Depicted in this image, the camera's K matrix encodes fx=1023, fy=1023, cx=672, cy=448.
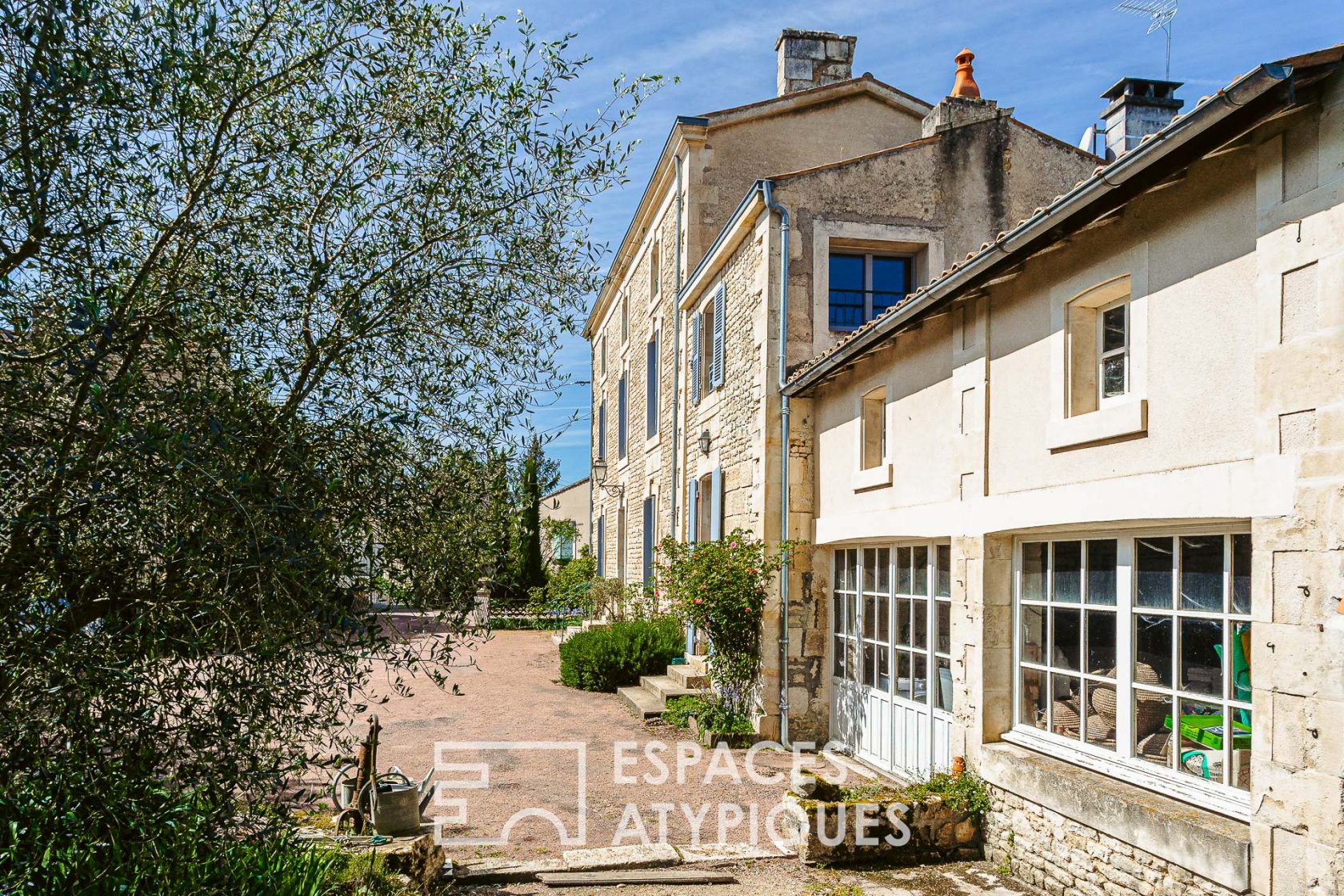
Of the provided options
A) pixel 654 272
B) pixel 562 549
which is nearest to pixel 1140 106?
pixel 654 272

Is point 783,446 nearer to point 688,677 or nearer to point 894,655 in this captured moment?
point 894,655

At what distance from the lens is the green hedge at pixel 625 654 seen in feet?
43.6

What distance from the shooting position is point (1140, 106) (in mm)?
9695

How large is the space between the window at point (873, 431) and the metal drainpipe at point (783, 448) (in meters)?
1.11

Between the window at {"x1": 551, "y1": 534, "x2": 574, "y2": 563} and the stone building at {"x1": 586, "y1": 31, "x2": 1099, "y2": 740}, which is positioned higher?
the stone building at {"x1": 586, "y1": 31, "x2": 1099, "y2": 740}

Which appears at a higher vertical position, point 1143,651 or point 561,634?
point 1143,651

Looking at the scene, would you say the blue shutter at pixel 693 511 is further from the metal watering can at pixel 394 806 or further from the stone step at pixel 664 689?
the metal watering can at pixel 394 806

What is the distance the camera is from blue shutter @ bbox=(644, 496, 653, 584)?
15.8m

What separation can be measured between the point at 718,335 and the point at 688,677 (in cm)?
395

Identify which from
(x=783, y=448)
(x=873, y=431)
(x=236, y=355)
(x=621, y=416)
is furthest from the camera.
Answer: (x=621, y=416)

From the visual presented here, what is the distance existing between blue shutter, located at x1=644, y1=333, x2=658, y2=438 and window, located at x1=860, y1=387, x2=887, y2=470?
22.4 ft

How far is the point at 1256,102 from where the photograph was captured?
4.19 m

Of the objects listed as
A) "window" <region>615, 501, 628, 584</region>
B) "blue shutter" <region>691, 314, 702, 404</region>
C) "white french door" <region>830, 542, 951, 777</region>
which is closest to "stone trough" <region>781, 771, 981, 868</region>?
"white french door" <region>830, 542, 951, 777</region>

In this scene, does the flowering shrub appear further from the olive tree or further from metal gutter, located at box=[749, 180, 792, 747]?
the olive tree
